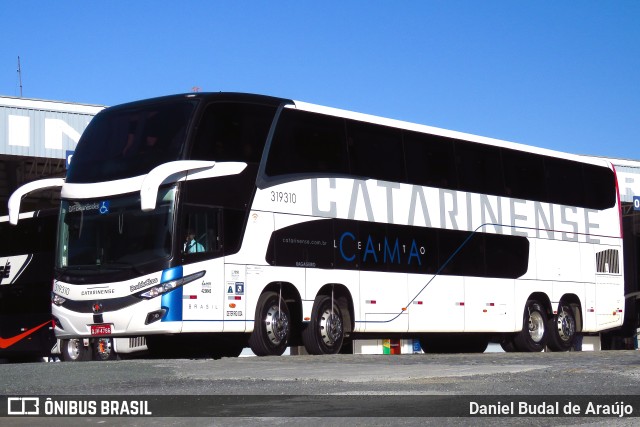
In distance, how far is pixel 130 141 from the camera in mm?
17141

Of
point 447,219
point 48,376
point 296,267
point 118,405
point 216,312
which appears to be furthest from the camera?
point 447,219

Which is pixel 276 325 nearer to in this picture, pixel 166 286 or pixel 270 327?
pixel 270 327

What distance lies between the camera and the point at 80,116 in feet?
108

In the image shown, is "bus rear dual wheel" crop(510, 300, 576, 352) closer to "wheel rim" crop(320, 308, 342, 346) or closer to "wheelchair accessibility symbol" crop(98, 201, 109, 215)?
"wheel rim" crop(320, 308, 342, 346)

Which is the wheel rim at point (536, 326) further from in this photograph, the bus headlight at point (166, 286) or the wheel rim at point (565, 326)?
the bus headlight at point (166, 286)

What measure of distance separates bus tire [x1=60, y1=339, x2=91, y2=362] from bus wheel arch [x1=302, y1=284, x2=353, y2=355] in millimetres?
8485

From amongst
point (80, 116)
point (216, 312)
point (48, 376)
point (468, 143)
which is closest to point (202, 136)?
point (216, 312)

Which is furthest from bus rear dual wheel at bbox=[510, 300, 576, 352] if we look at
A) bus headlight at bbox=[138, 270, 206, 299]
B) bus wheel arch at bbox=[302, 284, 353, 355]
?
bus headlight at bbox=[138, 270, 206, 299]

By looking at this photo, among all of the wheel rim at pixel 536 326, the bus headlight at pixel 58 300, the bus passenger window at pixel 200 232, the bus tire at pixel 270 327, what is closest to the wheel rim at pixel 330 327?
the bus tire at pixel 270 327

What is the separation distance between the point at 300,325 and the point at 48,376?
5.94 metres

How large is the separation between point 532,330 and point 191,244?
9.40 metres

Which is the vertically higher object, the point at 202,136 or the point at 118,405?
the point at 202,136

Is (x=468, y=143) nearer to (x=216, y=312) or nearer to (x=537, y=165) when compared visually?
(x=537, y=165)

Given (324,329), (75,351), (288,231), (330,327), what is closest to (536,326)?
(330,327)
